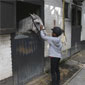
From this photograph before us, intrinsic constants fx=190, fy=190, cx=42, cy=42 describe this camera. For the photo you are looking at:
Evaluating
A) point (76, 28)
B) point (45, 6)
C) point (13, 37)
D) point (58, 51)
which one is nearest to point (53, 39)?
point (58, 51)

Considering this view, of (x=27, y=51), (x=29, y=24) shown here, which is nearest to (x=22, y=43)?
(x=27, y=51)

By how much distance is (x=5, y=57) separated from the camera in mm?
4695

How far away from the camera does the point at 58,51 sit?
528cm

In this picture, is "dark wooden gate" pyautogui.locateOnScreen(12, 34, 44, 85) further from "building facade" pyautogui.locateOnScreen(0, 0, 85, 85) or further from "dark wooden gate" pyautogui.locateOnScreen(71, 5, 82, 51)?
"dark wooden gate" pyautogui.locateOnScreen(71, 5, 82, 51)

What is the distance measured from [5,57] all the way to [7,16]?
1.01 metres

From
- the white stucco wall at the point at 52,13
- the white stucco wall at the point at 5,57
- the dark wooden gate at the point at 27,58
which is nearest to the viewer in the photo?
the white stucco wall at the point at 5,57

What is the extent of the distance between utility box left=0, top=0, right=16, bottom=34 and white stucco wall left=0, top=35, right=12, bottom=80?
23cm

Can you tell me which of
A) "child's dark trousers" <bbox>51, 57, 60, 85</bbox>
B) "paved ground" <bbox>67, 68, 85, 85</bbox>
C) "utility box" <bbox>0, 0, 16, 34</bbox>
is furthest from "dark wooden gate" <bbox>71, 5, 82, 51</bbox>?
"utility box" <bbox>0, 0, 16, 34</bbox>

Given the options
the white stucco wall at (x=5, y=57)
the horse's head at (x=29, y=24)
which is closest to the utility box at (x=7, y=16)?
the white stucco wall at (x=5, y=57)

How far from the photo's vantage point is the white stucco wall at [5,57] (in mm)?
4570

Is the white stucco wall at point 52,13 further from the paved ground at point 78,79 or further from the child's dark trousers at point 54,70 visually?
the child's dark trousers at point 54,70

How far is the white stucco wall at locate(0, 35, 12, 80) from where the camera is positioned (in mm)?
4570

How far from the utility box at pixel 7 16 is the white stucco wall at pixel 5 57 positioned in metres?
0.23

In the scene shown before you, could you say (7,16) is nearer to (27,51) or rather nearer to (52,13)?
(27,51)
